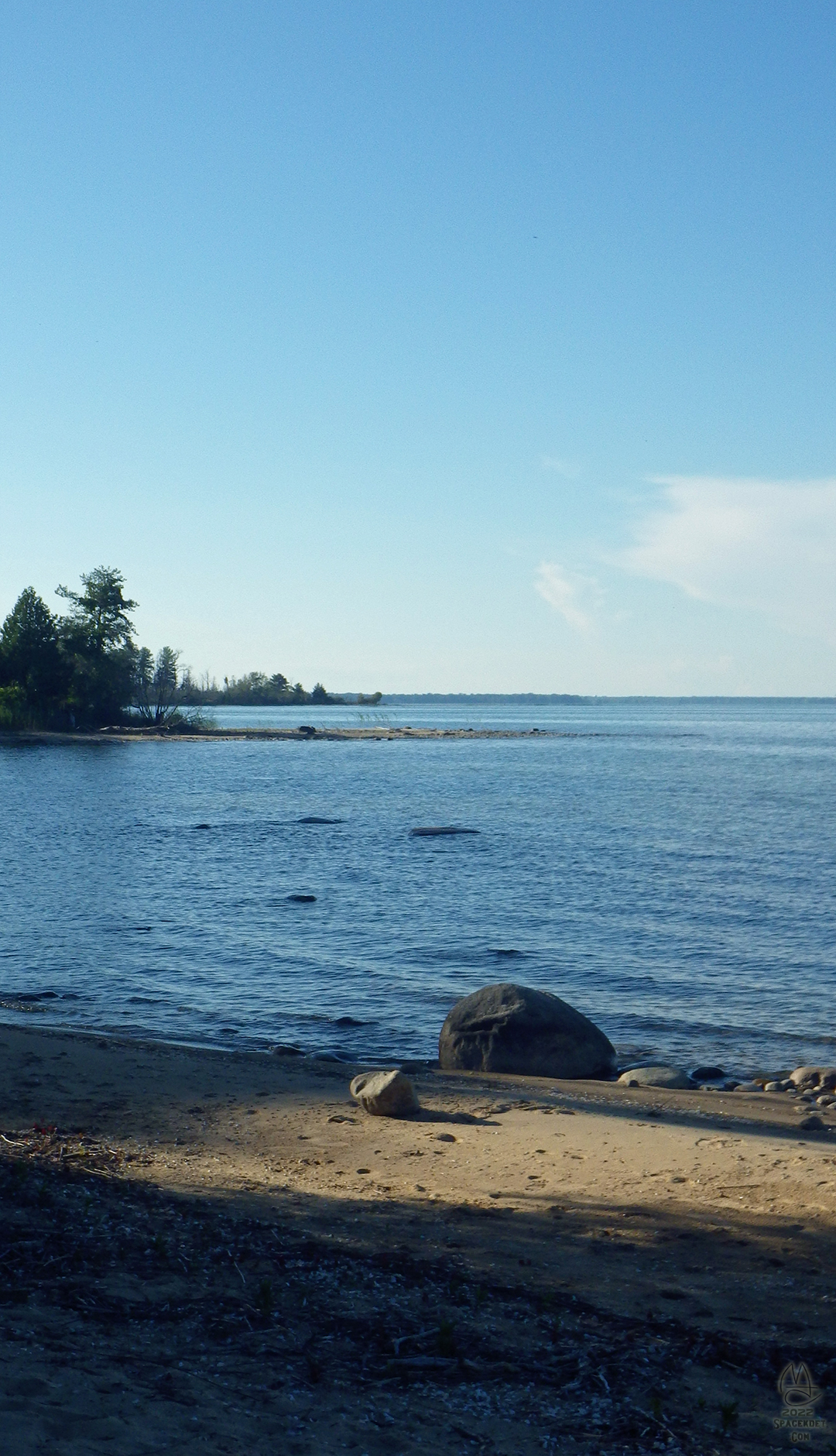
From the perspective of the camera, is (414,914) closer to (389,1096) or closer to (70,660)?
(389,1096)

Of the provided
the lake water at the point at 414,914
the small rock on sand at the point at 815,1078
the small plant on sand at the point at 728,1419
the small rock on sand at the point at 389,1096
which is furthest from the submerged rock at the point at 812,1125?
the small plant on sand at the point at 728,1419

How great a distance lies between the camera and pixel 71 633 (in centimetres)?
11188

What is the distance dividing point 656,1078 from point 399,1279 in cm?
816

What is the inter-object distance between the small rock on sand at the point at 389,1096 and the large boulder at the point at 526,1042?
119 inches

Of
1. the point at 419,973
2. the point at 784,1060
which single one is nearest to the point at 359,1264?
the point at 784,1060

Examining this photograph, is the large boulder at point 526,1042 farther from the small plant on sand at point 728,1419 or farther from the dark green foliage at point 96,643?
the dark green foliage at point 96,643

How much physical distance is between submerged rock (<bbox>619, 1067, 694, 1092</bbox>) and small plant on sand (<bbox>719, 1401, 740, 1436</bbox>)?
8.85 m

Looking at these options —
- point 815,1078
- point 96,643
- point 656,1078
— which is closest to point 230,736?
point 96,643

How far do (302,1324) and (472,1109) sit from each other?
6.55m

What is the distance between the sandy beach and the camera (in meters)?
5.27

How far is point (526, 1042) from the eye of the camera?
15.2 m

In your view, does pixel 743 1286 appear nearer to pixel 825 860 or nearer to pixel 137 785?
pixel 825 860

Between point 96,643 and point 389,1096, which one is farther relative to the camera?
point 96,643

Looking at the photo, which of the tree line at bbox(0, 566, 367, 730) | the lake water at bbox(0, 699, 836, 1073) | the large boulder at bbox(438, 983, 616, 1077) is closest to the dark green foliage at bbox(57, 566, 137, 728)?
the tree line at bbox(0, 566, 367, 730)
